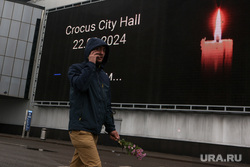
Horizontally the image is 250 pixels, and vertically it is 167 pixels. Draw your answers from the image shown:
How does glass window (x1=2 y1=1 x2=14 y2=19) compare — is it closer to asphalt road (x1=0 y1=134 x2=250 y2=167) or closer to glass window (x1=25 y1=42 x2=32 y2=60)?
glass window (x1=25 y1=42 x2=32 y2=60)

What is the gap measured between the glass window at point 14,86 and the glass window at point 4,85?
0.35 m

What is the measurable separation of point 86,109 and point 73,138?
31cm

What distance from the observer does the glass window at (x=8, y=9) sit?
2989 cm

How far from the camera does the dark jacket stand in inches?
123

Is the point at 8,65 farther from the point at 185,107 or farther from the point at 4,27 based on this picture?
the point at 185,107

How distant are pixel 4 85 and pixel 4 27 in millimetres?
5531

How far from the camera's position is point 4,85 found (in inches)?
1135

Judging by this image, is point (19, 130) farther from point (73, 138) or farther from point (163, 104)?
point (73, 138)

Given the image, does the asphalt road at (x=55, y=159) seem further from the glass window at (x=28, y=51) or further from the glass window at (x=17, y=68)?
the glass window at (x=28, y=51)

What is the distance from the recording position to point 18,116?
29672 millimetres

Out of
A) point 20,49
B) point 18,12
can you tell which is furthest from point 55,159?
point 18,12

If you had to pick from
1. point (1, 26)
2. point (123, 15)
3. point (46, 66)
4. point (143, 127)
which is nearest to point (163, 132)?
point (143, 127)

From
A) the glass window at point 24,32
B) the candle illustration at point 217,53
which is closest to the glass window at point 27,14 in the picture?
the glass window at point 24,32

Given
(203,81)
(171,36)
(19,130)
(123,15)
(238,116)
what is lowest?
(19,130)
